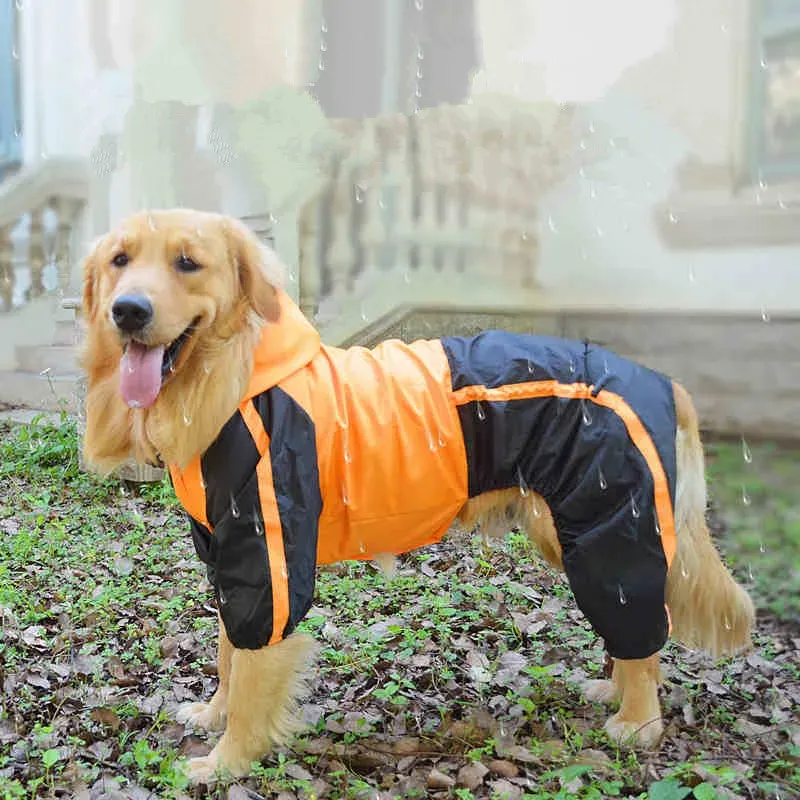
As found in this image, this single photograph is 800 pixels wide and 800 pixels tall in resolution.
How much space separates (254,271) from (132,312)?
0.35 m

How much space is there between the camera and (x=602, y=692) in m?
2.47

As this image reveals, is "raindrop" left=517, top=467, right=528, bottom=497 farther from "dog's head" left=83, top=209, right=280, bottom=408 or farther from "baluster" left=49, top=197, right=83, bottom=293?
"baluster" left=49, top=197, right=83, bottom=293

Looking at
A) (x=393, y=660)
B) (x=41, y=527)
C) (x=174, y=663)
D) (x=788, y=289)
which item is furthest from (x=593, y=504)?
(x=41, y=527)

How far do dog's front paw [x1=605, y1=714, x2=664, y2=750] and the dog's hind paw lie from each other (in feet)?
0.59

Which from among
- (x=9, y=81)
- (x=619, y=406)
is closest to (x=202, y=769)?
(x=619, y=406)

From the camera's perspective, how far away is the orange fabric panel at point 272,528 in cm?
192

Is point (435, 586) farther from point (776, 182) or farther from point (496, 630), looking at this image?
point (776, 182)

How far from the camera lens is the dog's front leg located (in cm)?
208

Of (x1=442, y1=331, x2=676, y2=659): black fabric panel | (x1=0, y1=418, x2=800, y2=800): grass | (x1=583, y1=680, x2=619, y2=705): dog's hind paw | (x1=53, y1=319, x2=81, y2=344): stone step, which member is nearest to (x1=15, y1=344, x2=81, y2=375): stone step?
(x1=53, y1=319, x2=81, y2=344): stone step

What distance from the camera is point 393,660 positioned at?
2.71m

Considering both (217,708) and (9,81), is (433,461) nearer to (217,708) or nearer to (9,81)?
(217,708)

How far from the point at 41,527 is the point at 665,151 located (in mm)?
3451

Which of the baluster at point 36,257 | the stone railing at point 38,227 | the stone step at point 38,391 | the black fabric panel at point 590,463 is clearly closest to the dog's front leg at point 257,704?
the black fabric panel at point 590,463

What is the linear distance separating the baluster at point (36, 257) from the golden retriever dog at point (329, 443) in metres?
3.47
